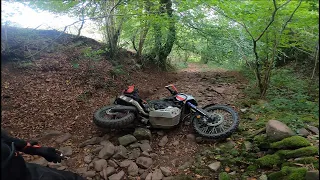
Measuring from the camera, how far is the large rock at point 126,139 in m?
4.17

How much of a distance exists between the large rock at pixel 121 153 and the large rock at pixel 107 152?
73 mm

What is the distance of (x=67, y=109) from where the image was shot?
5391mm

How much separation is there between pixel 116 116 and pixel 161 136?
3.64 feet

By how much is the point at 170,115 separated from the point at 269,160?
191 cm

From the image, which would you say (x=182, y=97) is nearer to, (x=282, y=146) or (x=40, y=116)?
(x=282, y=146)

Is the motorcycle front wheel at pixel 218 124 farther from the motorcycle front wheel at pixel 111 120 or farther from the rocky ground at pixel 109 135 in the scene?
the motorcycle front wheel at pixel 111 120

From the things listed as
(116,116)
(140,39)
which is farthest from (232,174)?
(140,39)

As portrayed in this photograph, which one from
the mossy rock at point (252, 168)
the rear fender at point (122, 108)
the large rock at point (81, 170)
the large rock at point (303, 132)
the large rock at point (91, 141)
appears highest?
the large rock at point (303, 132)

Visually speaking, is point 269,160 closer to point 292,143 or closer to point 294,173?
point 292,143

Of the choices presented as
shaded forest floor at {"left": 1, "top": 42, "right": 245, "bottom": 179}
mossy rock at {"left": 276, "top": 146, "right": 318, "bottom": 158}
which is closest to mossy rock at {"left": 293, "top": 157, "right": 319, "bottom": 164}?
mossy rock at {"left": 276, "top": 146, "right": 318, "bottom": 158}

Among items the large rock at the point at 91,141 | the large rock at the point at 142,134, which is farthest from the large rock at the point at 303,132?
the large rock at the point at 91,141

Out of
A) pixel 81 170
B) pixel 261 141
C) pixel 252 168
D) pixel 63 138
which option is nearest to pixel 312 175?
pixel 252 168

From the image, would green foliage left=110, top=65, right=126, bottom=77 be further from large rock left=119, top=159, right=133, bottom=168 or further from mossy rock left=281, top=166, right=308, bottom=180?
mossy rock left=281, top=166, right=308, bottom=180

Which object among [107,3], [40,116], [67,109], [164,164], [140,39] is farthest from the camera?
[140,39]
